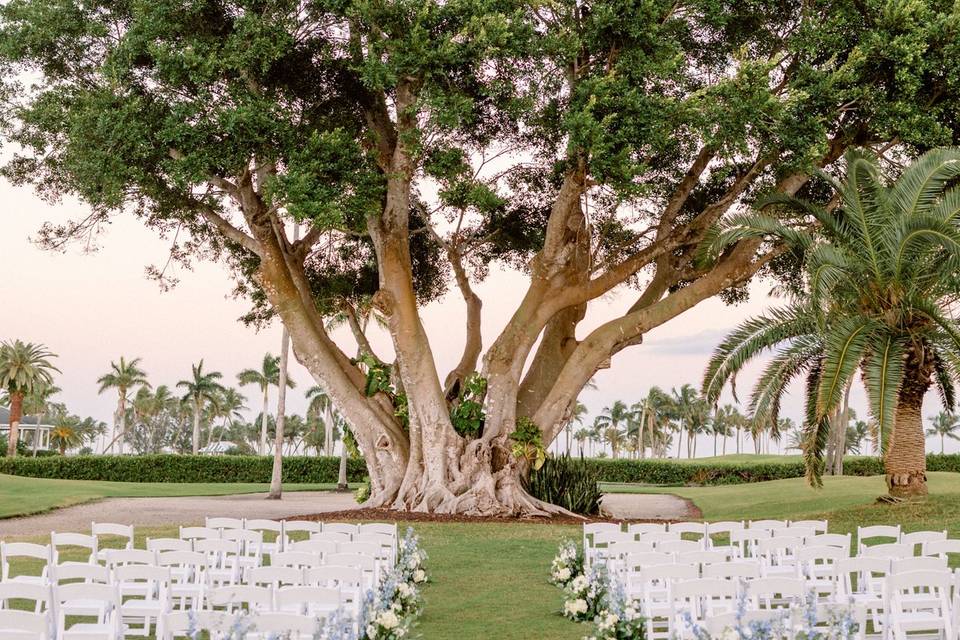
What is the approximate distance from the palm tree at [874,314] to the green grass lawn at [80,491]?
2333cm

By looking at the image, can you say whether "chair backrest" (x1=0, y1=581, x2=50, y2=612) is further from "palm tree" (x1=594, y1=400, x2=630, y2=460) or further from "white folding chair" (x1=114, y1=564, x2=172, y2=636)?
"palm tree" (x1=594, y1=400, x2=630, y2=460)

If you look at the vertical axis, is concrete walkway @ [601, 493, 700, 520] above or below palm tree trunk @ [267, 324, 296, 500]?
below

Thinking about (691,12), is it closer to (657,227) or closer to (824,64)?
(824,64)

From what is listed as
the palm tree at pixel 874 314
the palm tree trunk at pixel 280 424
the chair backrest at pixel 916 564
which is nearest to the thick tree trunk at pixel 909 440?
the palm tree at pixel 874 314

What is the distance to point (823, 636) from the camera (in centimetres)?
579

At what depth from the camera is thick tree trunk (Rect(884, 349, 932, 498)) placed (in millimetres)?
20812

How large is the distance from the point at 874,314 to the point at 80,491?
3180 cm

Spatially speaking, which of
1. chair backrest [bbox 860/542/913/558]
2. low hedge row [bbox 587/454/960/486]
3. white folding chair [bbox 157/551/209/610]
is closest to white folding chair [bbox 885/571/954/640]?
chair backrest [bbox 860/542/913/558]

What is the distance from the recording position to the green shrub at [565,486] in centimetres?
2439

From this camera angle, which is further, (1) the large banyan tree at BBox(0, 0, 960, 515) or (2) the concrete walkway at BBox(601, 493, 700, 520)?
(2) the concrete walkway at BBox(601, 493, 700, 520)

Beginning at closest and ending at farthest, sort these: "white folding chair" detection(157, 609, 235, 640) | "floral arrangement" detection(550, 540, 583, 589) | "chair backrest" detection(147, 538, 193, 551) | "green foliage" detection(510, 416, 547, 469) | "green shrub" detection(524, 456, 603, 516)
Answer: "white folding chair" detection(157, 609, 235, 640) < "chair backrest" detection(147, 538, 193, 551) < "floral arrangement" detection(550, 540, 583, 589) < "green foliage" detection(510, 416, 547, 469) < "green shrub" detection(524, 456, 603, 516)

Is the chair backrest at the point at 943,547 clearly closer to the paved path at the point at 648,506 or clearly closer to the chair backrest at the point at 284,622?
the chair backrest at the point at 284,622

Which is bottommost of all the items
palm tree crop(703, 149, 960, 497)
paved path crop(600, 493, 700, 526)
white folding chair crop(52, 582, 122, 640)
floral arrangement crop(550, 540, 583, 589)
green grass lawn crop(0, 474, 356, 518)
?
green grass lawn crop(0, 474, 356, 518)

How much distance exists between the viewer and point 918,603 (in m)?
8.96
